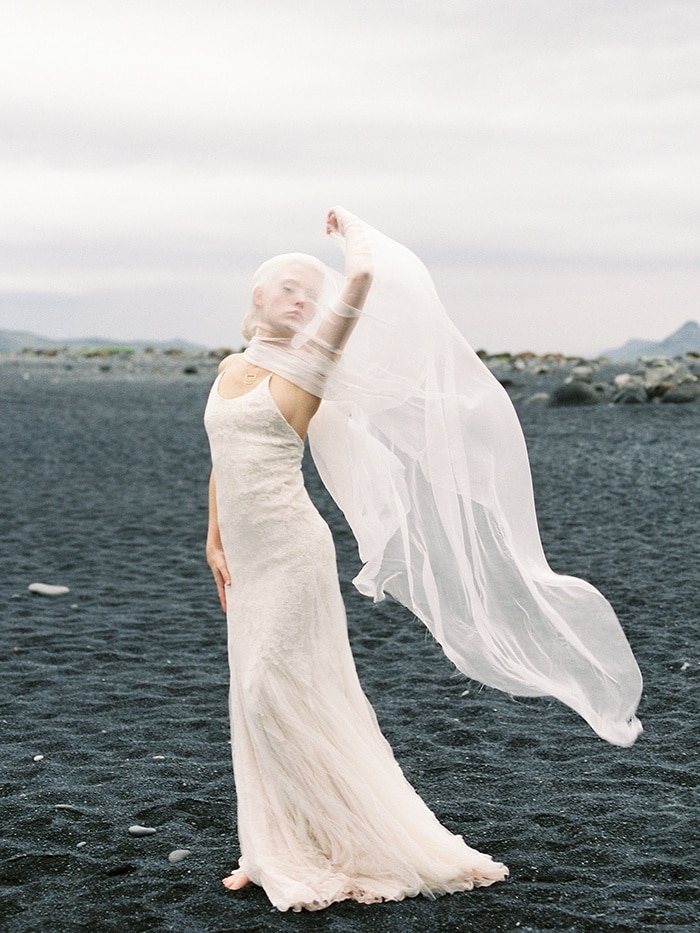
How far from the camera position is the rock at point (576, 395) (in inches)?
843

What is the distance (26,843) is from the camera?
178 inches

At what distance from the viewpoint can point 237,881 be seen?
401cm

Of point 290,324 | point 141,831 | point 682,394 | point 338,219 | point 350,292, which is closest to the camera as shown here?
point 350,292

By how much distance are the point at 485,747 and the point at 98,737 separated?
6.37ft

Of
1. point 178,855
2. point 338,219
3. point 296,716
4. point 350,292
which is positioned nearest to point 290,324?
point 350,292

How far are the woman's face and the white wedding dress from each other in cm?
21

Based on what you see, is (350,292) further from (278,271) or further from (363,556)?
(363,556)

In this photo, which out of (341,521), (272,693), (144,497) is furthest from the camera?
(144,497)

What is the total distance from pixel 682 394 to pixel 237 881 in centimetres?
1831

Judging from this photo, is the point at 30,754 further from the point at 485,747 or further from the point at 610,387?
the point at 610,387

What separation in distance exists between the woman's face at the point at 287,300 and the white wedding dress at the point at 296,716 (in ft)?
0.69

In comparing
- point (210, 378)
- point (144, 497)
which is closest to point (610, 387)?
point (210, 378)

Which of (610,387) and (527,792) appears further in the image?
(610,387)

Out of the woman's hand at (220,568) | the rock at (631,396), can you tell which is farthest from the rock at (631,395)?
the woman's hand at (220,568)
